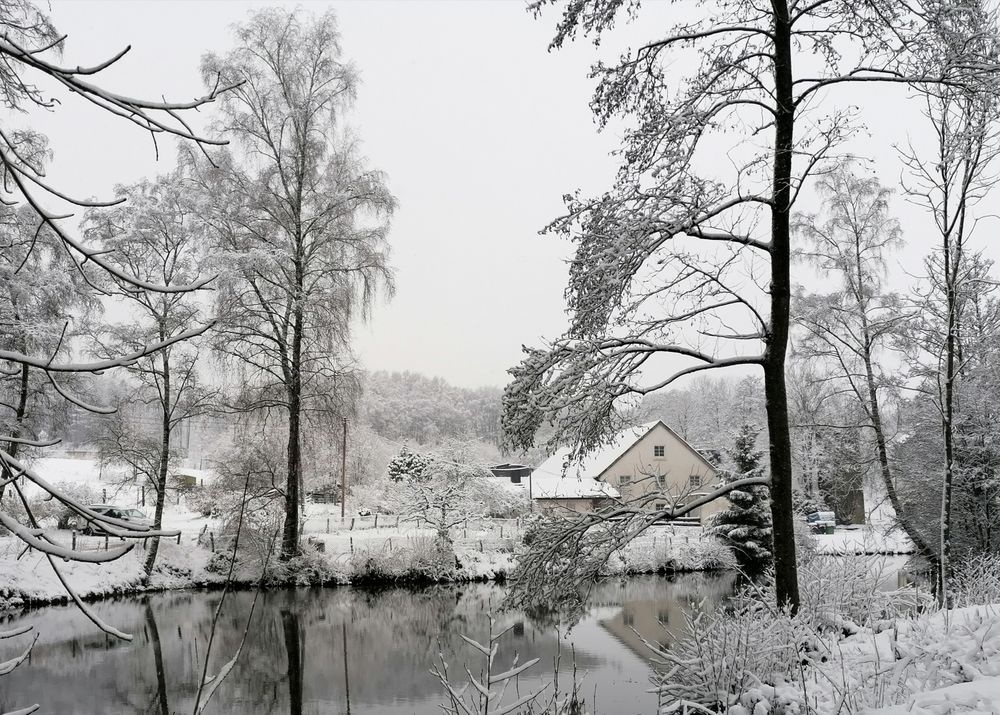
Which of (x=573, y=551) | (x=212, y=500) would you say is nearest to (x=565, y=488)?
(x=212, y=500)

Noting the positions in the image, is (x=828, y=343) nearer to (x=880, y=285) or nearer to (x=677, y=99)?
(x=880, y=285)

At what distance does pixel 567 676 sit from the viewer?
10023 mm

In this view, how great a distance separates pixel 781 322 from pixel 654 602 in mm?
12120

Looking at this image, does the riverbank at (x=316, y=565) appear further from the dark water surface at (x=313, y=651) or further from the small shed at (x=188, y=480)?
the small shed at (x=188, y=480)

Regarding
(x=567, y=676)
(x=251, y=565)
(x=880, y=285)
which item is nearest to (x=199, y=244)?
(x=251, y=565)

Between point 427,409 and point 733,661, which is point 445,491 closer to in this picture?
point 733,661

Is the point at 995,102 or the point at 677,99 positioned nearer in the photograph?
the point at 995,102

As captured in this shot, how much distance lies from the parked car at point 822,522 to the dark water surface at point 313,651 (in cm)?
1632

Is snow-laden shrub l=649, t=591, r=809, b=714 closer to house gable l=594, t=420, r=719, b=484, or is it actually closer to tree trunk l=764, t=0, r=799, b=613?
tree trunk l=764, t=0, r=799, b=613

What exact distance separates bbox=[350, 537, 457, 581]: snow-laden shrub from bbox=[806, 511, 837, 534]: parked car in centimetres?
1792

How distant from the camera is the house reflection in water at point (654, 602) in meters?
12.9

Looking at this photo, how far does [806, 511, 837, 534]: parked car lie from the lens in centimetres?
3116

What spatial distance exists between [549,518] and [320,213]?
43.3 ft

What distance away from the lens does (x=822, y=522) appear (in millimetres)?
31984
